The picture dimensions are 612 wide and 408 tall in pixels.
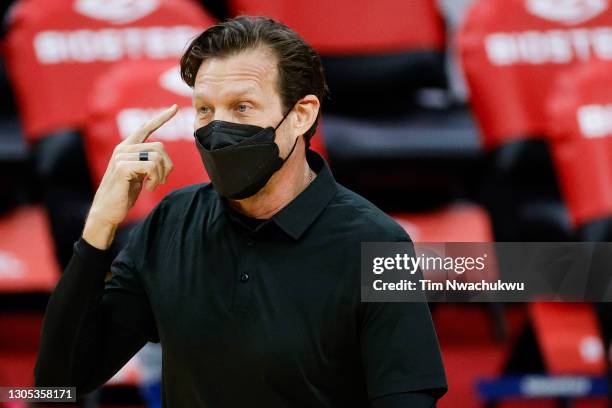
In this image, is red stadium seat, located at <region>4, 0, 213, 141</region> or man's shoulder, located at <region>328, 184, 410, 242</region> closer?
man's shoulder, located at <region>328, 184, 410, 242</region>

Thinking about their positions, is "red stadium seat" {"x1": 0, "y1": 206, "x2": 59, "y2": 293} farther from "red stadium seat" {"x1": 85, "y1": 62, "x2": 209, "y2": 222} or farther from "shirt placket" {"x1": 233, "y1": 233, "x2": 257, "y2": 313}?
"shirt placket" {"x1": 233, "y1": 233, "x2": 257, "y2": 313}

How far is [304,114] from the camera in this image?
4.34 ft

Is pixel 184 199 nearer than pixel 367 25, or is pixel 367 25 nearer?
pixel 184 199

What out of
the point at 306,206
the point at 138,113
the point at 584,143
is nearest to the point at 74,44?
the point at 138,113

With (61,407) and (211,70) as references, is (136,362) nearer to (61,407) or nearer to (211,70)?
(61,407)

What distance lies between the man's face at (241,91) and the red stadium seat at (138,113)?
99cm

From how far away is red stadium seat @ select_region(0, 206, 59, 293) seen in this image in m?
2.66

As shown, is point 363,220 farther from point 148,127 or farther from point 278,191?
point 148,127

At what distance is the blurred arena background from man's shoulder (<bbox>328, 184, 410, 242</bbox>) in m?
1.00

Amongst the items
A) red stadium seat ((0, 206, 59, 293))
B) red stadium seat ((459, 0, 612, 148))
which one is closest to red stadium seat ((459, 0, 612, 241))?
red stadium seat ((459, 0, 612, 148))

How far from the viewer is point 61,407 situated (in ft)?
5.27

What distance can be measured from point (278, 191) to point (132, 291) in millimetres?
192

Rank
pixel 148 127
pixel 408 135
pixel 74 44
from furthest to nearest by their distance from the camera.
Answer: pixel 408 135, pixel 74 44, pixel 148 127

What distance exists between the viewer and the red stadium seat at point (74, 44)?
8.64 feet
